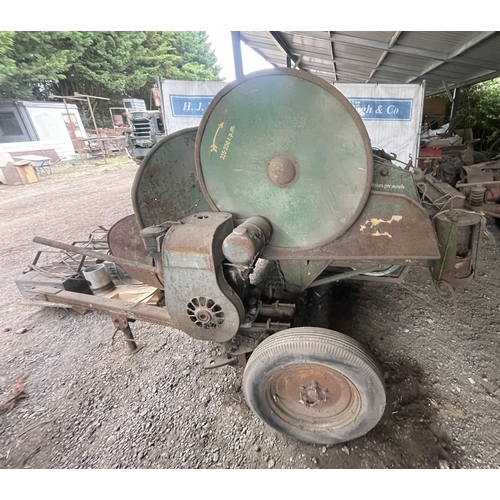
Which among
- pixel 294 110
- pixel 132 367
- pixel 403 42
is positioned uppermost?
pixel 403 42

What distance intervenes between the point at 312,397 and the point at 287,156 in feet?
4.80

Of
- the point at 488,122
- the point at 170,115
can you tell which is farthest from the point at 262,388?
the point at 488,122

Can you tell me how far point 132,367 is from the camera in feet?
8.33

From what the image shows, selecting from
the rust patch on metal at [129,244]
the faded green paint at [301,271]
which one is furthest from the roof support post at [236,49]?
the faded green paint at [301,271]

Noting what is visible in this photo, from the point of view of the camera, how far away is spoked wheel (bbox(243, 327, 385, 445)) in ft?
5.19

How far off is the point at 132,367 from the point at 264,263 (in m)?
1.47

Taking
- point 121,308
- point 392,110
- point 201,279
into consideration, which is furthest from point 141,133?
point 201,279

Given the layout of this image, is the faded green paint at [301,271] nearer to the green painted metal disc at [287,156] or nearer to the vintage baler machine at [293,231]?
the vintage baler machine at [293,231]

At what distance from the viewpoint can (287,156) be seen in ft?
5.53

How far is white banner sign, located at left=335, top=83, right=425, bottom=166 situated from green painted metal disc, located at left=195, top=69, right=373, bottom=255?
4.85m

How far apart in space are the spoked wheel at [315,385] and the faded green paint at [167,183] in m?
1.30

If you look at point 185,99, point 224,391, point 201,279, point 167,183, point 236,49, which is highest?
point 236,49

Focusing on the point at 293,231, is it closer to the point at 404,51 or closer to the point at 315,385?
the point at 315,385

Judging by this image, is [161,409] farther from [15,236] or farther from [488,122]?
[488,122]
